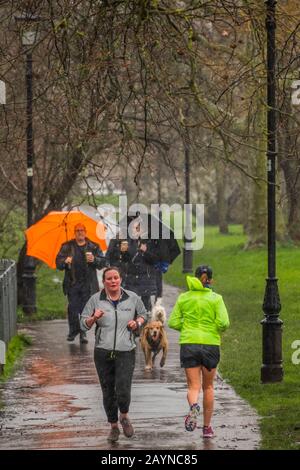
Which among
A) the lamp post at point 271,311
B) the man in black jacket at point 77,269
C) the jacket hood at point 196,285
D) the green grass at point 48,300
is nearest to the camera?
the jacket hood at point 196,285

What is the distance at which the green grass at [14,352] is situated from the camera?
58.6 ft

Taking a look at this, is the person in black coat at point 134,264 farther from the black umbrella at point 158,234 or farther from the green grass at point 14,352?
the green grass at point 14,352

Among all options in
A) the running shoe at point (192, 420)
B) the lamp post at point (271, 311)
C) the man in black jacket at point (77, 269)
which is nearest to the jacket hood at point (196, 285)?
the running shoe at point (192, 420)

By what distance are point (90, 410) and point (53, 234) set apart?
9.32 m

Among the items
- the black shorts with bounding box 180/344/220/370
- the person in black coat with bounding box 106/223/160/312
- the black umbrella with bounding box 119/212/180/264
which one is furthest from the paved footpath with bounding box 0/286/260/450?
the black umbrella with bounding box 119/212/180/264

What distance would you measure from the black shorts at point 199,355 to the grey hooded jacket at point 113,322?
0.51m

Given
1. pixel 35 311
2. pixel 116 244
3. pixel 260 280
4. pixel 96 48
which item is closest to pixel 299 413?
pixel 96 48

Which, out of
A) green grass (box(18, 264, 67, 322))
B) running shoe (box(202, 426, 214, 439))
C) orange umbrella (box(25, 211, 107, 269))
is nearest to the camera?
running shoe (box(202, 426, 214, 439))

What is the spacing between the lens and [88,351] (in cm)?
2025

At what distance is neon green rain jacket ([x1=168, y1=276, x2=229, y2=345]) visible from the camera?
1305 cm

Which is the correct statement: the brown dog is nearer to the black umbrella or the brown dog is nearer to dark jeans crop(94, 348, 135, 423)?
the black umbrella

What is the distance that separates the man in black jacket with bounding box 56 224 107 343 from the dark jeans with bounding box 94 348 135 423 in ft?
26.8

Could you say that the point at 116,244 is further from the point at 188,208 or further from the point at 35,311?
the point at 188,208
